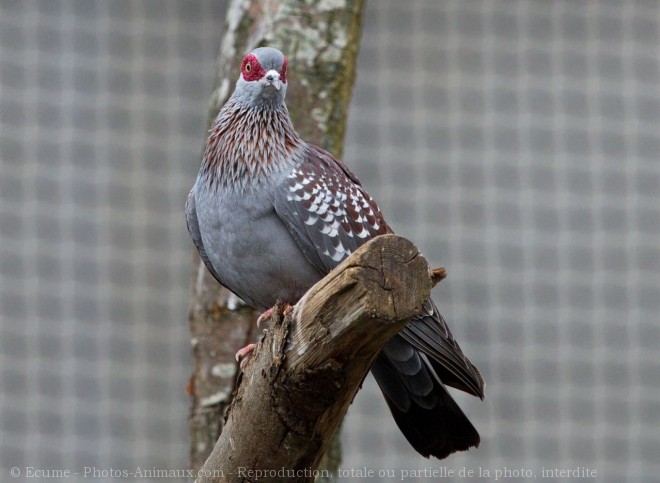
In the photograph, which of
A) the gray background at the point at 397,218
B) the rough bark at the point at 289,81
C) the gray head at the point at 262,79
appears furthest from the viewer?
the gray background at the point at 397,218

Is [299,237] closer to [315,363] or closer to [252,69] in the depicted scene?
[252,69]

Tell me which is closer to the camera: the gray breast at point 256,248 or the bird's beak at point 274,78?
the gray breast at point 256,248

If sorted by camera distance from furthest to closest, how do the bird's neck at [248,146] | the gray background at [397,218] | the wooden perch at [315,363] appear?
the gray background at [397,218] < the bird's neck at [248,146] < the wooden perch at [315,363]

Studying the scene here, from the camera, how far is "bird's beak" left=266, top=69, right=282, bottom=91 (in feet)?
11.3

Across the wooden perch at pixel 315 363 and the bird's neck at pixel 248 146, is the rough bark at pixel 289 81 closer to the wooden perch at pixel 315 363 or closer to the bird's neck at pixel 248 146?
the bird's neck at pixel 248 146

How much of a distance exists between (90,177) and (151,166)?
35cm

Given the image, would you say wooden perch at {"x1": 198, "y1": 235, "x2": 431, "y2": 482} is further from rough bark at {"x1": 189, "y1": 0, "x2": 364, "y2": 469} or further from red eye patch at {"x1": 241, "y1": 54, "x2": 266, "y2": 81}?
red eye patch at {"x1": 241, "y1": 54, "x2": 266, "y2": 81}

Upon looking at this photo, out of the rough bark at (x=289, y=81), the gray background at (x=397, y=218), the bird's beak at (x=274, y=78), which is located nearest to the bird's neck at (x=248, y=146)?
the bird's beak at (x=274, y=78)

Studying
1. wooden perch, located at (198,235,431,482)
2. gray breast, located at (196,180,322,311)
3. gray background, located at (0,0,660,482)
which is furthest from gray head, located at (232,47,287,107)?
gray background, located at (0,0,660,482)

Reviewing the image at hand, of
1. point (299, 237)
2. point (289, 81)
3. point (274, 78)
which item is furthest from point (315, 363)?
point (289, 81)

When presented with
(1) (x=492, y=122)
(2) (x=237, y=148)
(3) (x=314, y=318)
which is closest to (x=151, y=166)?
(1) (x=492, y=122)

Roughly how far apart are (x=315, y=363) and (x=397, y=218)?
3717 mm

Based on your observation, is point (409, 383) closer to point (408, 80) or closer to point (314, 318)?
point (314, 318)

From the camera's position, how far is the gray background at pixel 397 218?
6.07 m
